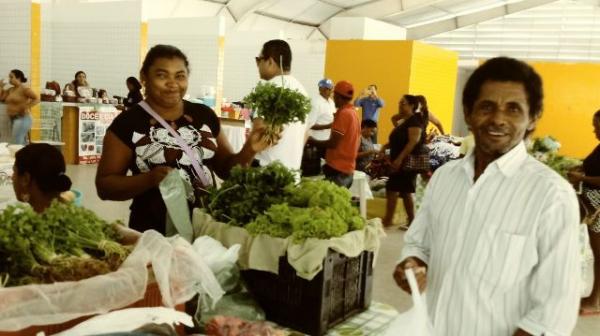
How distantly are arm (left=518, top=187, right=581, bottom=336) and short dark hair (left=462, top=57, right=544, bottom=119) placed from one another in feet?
0.82

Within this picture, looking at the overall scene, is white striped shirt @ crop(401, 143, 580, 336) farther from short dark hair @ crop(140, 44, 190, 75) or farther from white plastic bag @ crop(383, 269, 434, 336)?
short dark hair @ crop(140, 44, 190, 75)

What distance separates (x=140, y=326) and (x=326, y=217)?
0.76m

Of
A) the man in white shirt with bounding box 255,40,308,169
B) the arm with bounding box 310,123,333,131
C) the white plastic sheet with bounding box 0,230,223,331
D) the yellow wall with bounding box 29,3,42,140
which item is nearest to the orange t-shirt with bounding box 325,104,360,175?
the arm with bounding box 310,123,333,131

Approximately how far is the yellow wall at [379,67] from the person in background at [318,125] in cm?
675

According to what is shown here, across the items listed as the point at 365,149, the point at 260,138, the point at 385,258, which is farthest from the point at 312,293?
the point at 365,149

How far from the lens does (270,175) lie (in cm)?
212

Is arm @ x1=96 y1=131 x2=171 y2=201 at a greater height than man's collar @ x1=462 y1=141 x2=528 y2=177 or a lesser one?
lesser

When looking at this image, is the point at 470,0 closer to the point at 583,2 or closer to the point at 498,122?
the point at 583,2

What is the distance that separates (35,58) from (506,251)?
383 inches

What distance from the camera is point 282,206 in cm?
192

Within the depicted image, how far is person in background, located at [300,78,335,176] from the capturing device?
5.14 metres

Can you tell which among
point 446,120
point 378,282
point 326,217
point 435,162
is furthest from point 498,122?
point 446,120

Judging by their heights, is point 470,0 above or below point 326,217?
above

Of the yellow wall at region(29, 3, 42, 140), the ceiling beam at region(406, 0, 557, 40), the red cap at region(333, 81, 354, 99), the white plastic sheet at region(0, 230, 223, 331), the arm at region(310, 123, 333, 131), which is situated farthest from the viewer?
the ceiling beam at region(406, 0, 557, 40)
